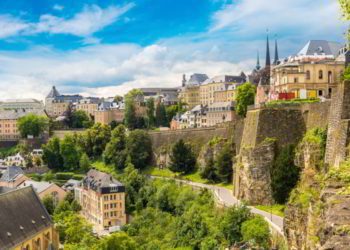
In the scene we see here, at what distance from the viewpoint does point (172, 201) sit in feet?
162

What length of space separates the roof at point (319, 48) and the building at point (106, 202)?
2683cm

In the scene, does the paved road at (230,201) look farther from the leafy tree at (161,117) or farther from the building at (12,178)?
the leafy tree at (161,117)

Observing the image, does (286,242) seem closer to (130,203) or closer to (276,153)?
(276,153)

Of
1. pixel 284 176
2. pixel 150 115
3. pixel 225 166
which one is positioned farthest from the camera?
pixel 150 115

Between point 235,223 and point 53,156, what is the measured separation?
6068 centimetres

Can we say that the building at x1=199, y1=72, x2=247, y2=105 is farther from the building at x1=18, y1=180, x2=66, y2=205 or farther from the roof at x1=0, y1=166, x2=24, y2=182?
the building at x1=18, y1=180, x2=66, y2=205

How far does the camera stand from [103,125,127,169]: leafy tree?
68.4 meters

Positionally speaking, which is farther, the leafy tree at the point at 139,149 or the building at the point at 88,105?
the building at the point at 88,105

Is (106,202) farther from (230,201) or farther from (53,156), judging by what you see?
(53,156)

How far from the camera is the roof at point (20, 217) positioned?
122 ft

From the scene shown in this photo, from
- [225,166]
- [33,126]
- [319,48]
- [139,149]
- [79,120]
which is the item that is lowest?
[225,166]

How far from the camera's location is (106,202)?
5556cm

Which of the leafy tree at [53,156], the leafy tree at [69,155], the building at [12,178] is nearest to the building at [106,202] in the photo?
the building at [12,178]

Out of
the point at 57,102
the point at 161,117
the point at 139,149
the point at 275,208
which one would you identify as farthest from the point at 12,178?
the point at 57,102
